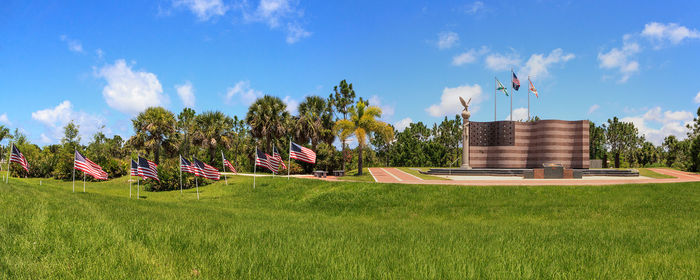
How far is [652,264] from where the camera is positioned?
Result: 20.5ft

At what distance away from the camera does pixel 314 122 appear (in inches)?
1666

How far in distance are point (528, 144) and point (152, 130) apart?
4279 cm

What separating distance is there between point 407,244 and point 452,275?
252 centimetres

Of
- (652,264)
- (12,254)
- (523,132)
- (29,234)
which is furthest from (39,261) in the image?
(523,132)

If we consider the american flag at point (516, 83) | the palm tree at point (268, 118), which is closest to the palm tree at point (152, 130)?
the palm tree at point (268, 118)

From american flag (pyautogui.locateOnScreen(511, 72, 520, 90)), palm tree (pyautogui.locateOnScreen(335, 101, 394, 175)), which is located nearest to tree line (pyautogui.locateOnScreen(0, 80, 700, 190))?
palm tree (pyautogui.locateOnScreen(335, 101, 394, 175))

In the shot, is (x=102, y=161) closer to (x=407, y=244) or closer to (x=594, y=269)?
(x=407, y=244)

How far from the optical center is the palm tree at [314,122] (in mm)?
41625

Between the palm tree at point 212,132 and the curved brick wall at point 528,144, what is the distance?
2877cm

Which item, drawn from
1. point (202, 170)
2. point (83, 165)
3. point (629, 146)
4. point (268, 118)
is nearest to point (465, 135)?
point (268, 118)

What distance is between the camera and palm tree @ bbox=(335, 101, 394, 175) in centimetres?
3588

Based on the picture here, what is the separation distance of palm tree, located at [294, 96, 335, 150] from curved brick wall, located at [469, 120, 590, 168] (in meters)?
16.7

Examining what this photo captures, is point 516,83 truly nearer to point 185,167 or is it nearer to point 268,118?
point 268,118

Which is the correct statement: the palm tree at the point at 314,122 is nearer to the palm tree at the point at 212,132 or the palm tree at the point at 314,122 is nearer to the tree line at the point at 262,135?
the tree line at the point at 262,135
